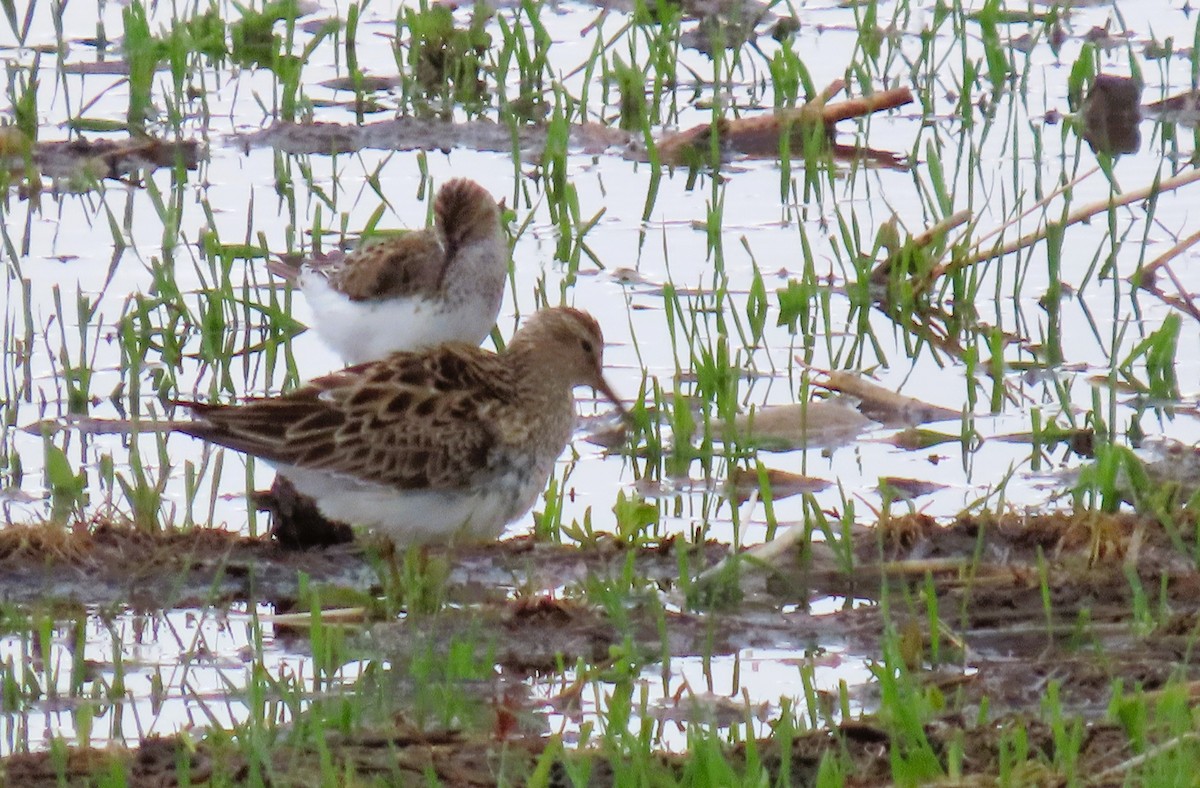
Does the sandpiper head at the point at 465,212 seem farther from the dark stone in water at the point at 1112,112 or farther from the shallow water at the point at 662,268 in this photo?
the dark stone in water at the point at 1112,112

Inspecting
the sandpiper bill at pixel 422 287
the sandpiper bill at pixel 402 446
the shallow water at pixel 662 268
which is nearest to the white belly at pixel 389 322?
the sandpiper bill at pixel 422 287

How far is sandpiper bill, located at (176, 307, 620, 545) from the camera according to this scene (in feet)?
24.1

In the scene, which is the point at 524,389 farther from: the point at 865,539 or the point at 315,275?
the point at 315,275

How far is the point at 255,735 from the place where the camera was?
17.5 ft

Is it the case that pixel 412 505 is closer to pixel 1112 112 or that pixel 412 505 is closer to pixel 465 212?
pixel 465 212

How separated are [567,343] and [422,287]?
1367 millimetres

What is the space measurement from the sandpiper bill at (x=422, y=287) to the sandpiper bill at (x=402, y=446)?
1.62 metres

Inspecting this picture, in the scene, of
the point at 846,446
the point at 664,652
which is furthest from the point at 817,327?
the point at 664,652

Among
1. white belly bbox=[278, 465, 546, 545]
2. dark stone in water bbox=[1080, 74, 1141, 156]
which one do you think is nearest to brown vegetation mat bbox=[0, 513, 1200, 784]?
white belly bbox=[278, 465, 546, 545]

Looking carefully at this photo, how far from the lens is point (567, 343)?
8203 millimetres

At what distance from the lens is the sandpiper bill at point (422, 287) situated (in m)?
9.31

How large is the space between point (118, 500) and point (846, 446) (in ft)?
8.15

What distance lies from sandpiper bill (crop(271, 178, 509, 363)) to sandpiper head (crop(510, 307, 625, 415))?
99 centimetres

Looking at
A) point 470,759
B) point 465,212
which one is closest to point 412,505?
point 470,759
